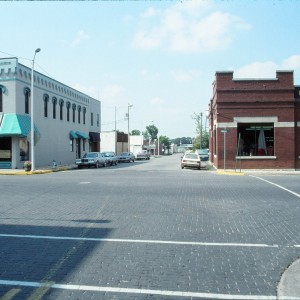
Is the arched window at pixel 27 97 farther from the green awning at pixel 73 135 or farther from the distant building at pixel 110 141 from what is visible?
the distant building at pixel 110 141

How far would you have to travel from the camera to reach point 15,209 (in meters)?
11.3

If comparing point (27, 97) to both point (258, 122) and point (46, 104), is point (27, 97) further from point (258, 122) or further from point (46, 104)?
point (258, 122)

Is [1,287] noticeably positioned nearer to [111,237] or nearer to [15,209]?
[111,237]

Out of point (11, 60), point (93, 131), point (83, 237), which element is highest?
point (11, 60)

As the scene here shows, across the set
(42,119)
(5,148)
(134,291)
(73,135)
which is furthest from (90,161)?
(134,291)

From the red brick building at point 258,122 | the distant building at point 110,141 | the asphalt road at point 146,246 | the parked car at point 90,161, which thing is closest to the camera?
the asphalt road at point 146,246

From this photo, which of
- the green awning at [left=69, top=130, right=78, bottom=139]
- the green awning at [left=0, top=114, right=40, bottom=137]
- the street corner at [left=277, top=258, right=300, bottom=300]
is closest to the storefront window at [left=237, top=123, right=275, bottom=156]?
the green awning at [left=0, top=114, right=40, bottom=137]

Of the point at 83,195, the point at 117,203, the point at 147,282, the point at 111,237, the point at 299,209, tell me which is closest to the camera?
the point at 147,282

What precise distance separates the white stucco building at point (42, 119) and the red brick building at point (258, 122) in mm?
16116

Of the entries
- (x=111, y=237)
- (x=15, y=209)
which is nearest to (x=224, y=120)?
(x=15, y=209)

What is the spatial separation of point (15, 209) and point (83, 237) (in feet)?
14.0

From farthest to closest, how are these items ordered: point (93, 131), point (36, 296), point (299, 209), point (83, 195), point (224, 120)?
point (93, 131) < point (224, 120) < point (83, 195) < point (299, 209) < point (36, 296)

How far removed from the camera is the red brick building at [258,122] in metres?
28.6

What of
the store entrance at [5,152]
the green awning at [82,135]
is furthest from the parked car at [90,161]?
the green awning at [82,135]
